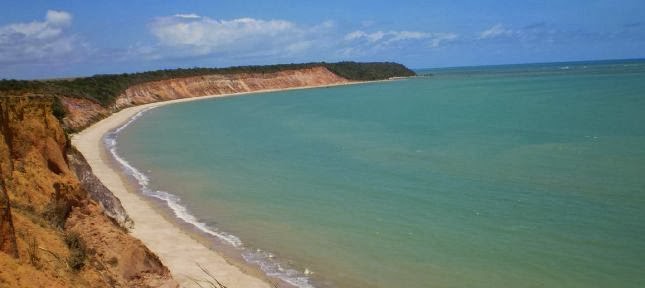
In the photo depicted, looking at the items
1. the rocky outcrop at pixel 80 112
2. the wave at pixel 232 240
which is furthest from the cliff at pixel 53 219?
the rocky outcrop at pixel 80 112

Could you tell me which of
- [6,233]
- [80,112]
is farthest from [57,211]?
[80,112]

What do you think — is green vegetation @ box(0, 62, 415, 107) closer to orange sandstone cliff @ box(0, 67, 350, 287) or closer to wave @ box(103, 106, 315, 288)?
orange sandstone cliff @ box(0, 67, 350, 287)

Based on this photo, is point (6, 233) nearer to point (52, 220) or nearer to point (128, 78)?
point (52, 220)

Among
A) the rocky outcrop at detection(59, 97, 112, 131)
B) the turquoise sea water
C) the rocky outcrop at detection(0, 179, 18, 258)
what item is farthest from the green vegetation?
the turquoise sea water

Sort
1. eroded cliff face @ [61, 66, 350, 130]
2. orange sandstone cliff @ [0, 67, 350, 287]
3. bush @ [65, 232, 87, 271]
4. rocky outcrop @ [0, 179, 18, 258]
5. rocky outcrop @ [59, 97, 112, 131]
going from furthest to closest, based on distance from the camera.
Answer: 1. eroded cliff face @ [61, 66, 350, 130]
2. rocky outcrop @ [59, 97, 112, 131]
3. bush @ [65, 232, 87, 271]
4. orange sandstone cliff @ [0, 67, 350, 287]
5. rocky outcrop @ [0, 179, 18, 258]

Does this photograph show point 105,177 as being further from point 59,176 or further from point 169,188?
point 59,176

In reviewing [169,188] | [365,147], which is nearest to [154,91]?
[365,147]

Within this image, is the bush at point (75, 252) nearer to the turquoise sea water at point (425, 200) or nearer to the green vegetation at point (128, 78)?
the turquoise sea water at point (425, 200)
